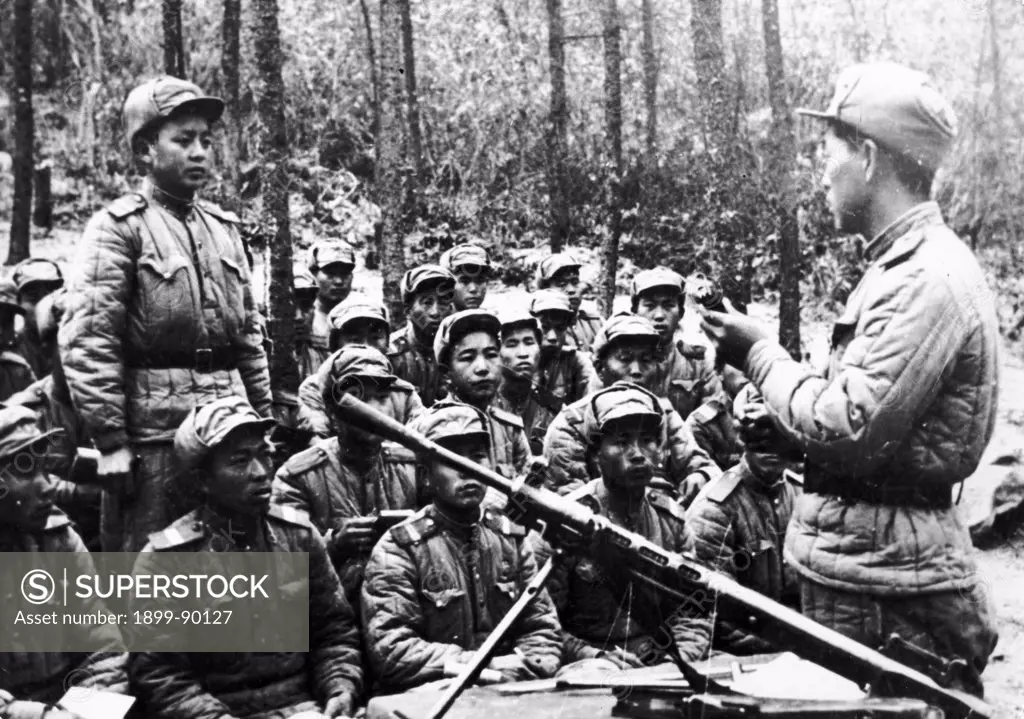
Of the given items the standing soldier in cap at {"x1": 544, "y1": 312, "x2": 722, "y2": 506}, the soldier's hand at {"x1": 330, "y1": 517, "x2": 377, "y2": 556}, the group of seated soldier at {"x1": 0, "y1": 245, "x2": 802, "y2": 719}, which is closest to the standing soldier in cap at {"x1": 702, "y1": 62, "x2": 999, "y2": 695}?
the group of seated soldier at {"x1": 0, "y1": 245, "x2": 802, "y2": 719}

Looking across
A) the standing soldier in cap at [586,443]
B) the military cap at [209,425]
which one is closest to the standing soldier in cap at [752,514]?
the standing soldier in cap at [586,443]

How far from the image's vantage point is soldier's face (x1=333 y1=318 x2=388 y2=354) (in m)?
6.80

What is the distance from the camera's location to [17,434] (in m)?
3.90

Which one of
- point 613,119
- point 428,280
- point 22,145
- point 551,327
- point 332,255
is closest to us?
point 428,280

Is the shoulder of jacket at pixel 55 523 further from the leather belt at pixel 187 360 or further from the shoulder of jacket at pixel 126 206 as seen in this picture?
the shoulder of jacket at pixel 126 206

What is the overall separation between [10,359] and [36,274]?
109cm

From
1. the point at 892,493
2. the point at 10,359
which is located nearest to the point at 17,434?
the point at 892,493

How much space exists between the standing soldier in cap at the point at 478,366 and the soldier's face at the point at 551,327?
1148mm

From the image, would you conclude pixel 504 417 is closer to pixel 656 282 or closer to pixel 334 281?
pixel 656 282

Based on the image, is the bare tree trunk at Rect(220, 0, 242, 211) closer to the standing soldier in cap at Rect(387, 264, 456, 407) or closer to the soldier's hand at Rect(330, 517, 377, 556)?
the standing soldier in cap at Rect(387, 264, 456, 407)

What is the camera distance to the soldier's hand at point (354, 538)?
205 inches

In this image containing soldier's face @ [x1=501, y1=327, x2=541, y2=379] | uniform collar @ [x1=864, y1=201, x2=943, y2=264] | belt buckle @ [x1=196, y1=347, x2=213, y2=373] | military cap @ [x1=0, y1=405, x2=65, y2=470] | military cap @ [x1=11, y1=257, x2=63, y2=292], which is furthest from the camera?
military cap @ [x1=11, y1=257, x2=63, y2=292]

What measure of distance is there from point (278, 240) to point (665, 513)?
4109 mm

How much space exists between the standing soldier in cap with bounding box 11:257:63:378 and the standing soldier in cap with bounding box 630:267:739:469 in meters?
4.76
